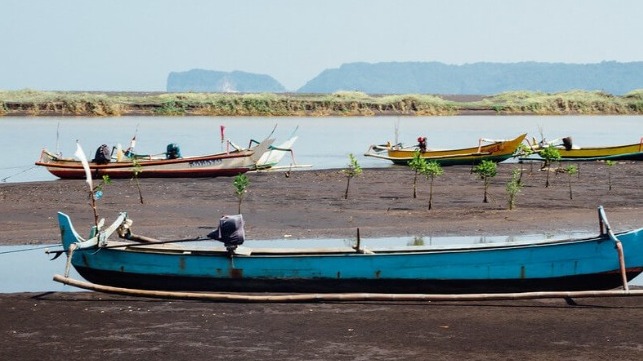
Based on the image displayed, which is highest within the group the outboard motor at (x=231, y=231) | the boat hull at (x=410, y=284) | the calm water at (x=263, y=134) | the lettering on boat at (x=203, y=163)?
the outboard motor at (x=231, y=231)

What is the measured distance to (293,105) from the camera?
94.9 m

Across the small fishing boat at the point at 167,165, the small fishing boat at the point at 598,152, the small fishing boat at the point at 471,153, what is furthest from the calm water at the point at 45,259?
the small fishing boat at the point at 598,152

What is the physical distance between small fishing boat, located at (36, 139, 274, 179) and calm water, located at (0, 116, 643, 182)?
4.43 feet

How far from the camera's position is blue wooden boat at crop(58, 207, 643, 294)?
51.4 feet

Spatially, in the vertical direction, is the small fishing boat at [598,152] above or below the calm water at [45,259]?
above

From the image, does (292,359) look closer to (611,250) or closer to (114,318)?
(114,318)

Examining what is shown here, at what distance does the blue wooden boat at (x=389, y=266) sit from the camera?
15.7 m

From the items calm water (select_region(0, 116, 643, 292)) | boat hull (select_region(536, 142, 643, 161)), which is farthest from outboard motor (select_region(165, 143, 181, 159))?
boat hull (select_region(536, 142, 643, 161))

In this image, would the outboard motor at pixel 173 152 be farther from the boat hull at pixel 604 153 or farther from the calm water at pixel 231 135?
the boat hull at pixel 604 153

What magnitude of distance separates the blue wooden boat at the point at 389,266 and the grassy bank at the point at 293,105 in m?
72.8

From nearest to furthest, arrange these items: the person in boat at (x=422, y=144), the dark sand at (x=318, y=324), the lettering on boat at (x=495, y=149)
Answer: the dark sand at (x=318, y=324), the person in boat at (x=422, y=144), the lettering on boat at (x=495, y=149)

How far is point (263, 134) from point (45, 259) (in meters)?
43.8

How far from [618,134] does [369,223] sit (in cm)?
4596

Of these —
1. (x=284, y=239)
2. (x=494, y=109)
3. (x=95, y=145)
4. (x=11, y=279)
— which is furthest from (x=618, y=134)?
(x=11, y=279)
